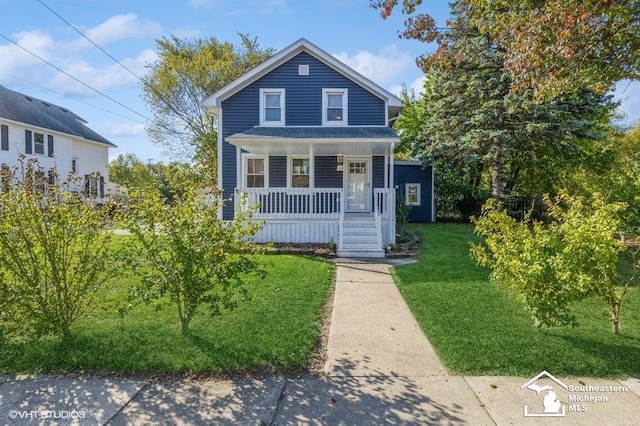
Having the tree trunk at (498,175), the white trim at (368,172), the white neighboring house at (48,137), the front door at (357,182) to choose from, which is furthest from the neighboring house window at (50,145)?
the tree trunk at (498,175)

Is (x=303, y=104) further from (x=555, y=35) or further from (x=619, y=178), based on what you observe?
(x=619, y=178)

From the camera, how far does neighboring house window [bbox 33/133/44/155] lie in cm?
2162

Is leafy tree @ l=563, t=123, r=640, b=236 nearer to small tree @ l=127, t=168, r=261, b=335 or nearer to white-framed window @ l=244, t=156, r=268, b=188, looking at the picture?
small tree @ l=127, t=168, r=261, b=335

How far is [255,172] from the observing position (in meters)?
13.4

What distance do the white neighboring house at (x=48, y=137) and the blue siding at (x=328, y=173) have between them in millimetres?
10905

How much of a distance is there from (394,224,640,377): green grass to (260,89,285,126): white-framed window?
845 cm

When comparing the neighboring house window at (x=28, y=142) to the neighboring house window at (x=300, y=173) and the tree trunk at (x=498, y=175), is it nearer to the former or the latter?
the neighboring house window at (x=300, y=173)

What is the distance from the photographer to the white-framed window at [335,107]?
13.0m

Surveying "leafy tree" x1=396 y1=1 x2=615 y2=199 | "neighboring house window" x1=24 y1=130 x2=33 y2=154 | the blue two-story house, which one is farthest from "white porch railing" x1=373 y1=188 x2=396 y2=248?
"neighboring house window" x1=24 y1=130 x2=33 y2=154

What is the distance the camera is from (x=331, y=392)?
10.2ft

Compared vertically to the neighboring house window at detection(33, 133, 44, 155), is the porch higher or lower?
lower

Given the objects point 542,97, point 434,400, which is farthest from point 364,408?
point 542,97

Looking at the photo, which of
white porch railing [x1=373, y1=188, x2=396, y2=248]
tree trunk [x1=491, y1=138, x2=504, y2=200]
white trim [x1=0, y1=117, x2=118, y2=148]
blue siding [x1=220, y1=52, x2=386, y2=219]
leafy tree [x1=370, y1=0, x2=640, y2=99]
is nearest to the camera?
leafy tree [x1=370, y1=0, x2=640, y2=99]

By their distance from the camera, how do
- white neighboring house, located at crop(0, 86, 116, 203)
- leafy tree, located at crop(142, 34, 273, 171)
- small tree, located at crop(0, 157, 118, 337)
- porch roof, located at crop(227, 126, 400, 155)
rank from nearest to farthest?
small tree, located at crop(0, 157, 118, 337) < porch roof, located at crop(227, 126, 400, 155) < white neighboring house, located at crop(0, 86, 116, 203) < leafy tree, located at crop(142, 34, 273, 171)
